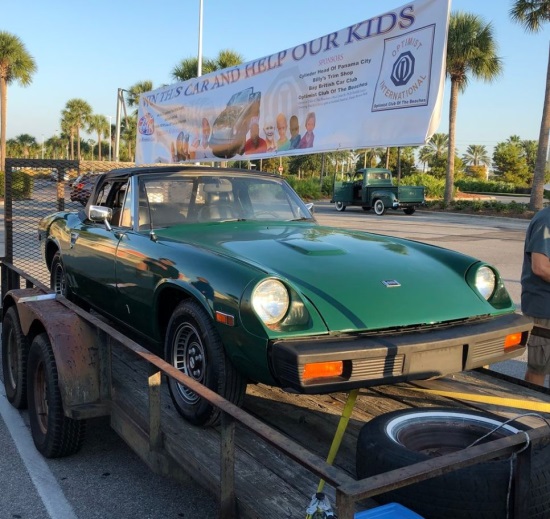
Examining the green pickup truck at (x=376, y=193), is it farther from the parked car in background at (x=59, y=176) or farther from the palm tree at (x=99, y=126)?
the palm tree at (x=99, y=126)

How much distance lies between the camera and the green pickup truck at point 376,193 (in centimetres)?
2769

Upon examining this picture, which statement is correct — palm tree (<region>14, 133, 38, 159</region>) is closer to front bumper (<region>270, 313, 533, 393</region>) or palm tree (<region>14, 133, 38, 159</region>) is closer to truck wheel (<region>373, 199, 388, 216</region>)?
truck wheel (<region>373, 199, 388, 216</region>)

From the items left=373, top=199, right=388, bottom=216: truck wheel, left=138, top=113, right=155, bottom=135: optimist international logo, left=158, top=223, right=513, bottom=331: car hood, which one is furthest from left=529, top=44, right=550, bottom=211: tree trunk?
left=158, top=223, right=513, bottom=331: car hood

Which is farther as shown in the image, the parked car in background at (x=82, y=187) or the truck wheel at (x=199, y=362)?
the parked car in background at (x=82, y=187)

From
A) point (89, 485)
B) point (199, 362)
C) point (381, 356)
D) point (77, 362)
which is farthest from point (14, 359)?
point (381, 356)

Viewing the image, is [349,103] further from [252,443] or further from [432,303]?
[252,443]

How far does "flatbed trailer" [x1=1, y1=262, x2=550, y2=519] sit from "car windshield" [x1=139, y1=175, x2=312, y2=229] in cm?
91

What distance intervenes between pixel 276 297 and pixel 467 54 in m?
30.4

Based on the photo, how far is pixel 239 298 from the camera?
8.94 ft

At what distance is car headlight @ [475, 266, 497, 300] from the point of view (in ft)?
10.7

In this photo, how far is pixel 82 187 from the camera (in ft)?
Answer: 20.4

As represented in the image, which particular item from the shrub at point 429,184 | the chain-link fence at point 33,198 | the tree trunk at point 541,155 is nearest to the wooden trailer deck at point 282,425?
the chain-link fence at point 33,198

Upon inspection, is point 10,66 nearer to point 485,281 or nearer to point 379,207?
point 379,207

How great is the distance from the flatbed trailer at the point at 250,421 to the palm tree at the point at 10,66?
39099 millimetres
